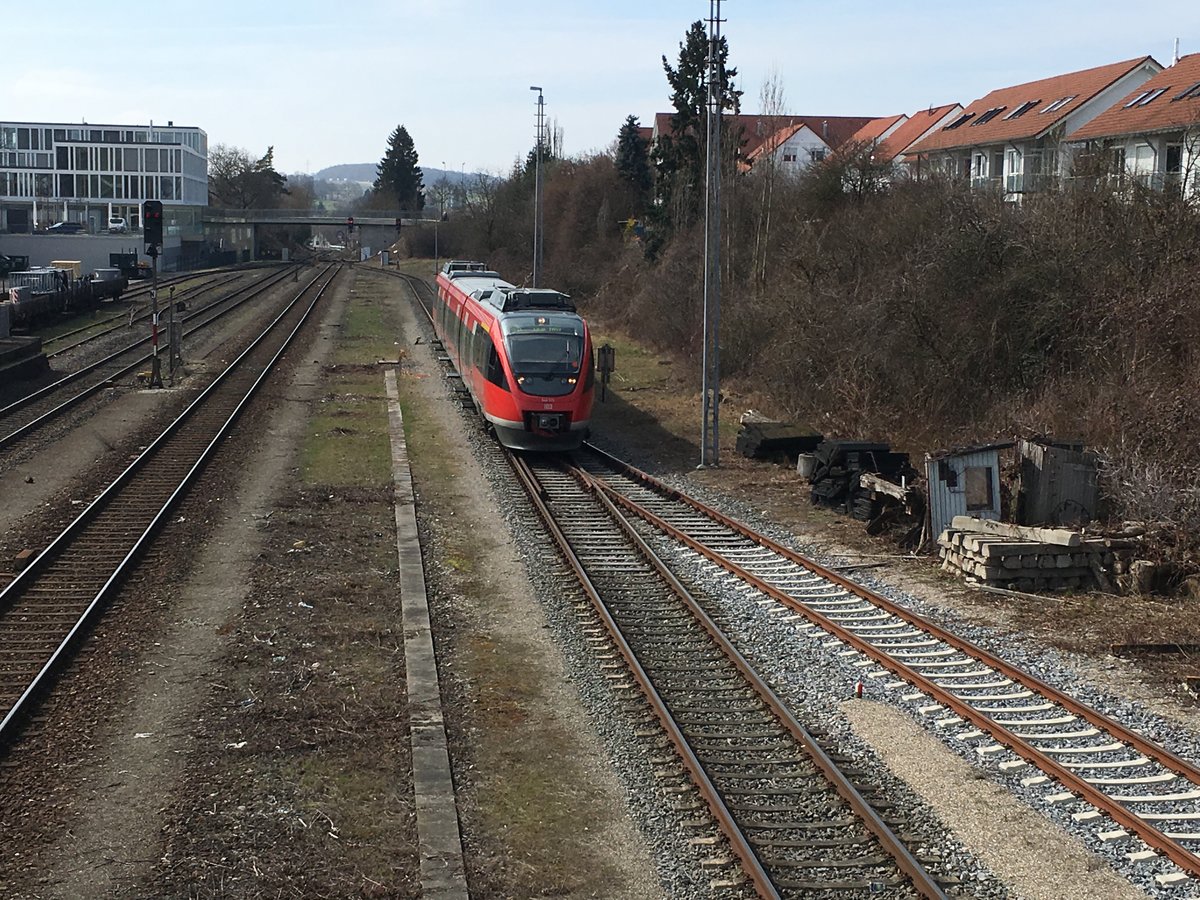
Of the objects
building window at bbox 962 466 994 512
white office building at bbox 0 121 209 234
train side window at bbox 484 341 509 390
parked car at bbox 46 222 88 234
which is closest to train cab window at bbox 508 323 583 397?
train side window at bbox 484 341 509 390

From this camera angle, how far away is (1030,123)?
46250 mm

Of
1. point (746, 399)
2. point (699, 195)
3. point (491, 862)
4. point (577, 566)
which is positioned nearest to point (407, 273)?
point (699, 195)

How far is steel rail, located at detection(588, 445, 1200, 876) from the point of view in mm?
7938

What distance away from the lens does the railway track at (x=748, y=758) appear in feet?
24.7

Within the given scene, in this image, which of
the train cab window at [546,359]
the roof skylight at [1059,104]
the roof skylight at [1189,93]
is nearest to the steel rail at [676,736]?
the train cab window at [546,359]

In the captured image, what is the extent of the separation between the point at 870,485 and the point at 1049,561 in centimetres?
348

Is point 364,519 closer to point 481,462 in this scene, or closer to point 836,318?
point 481,462

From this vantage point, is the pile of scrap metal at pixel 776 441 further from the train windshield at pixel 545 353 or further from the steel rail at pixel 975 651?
the steel rail at pixel 975 651

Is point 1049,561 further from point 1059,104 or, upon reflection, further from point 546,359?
point 1059,104

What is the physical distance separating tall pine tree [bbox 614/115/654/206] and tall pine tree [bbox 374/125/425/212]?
8231 cm

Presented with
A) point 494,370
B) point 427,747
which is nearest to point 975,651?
point 427,747

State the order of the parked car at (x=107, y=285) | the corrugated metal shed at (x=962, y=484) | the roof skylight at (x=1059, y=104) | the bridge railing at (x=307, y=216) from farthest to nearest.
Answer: the bridge railing at (x=307, y=216), the parked car at (x=107, y=285), the roof skylight at (x=1059, y=104), the corrugated metal shed at (x=962, y=484)

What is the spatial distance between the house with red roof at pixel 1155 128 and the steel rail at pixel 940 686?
13.1 m

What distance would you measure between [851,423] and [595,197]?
5014 cm
